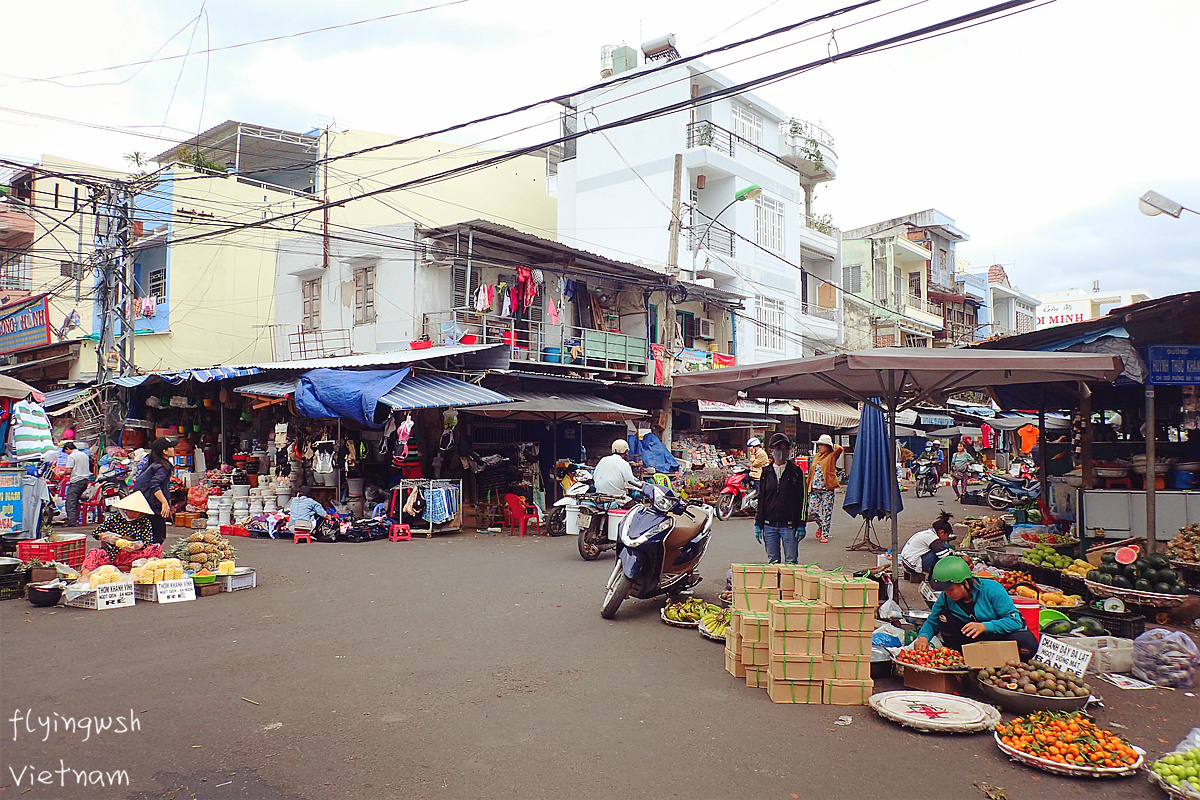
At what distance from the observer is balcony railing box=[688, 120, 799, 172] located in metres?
27.2

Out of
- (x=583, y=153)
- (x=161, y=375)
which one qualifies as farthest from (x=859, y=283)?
(x=161, y=375)

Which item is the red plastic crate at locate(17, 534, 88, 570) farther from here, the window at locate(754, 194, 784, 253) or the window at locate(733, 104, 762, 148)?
the window at locate(733, 104, 762, 148)

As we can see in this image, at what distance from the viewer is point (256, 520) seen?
14.7m

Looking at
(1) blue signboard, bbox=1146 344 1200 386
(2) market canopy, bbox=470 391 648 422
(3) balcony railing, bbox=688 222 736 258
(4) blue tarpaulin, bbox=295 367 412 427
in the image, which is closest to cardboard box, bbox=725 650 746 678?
(1) blue signboard, bbox=1146 344 1200 386

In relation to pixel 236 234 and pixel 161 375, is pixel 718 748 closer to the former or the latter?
pixel 161 375

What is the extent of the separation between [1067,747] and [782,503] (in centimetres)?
425

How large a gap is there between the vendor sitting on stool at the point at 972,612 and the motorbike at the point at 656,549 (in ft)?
8.80

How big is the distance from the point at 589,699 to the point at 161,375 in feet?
51.5

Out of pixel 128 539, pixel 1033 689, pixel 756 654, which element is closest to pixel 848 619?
pixel 756 654

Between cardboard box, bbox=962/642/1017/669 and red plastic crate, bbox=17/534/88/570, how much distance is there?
31.2 ft

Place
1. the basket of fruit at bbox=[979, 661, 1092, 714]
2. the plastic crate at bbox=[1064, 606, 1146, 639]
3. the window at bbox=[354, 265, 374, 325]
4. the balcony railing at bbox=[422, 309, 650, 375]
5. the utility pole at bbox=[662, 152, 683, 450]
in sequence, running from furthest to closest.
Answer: the utility pole at bbox=[662, 152, 683, 450]
the window at bbox=[354, 265, 374, 325]
the balcony railing at bbox=[422, 309, 650, 375]
the plastic crate at bbox=[1064, 606, 1146, 639]
the basket of fruit at bbox=[979, 661, 1092, 714]

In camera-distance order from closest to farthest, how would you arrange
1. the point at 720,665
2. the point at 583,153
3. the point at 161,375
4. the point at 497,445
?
the point at 720,665 → the point at 161,375 → the point at 497,445 → the point at 583,153

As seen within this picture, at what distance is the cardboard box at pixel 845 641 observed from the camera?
529cm

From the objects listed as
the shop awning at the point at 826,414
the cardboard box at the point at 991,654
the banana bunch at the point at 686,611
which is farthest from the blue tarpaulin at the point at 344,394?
the shop awning at the point at 826,414
